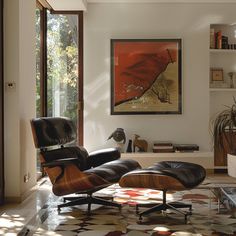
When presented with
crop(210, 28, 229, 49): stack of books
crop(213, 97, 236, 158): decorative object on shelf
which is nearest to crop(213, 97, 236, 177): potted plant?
crop(213, 97, 236, 158): decorative object on shelf

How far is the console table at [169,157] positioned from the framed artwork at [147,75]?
2.18ft

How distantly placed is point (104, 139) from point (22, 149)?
7.15 ft

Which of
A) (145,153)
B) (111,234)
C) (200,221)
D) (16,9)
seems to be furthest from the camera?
(145,153)

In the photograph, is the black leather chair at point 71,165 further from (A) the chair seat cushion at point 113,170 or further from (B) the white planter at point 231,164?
(B) the white planter at point 231,164

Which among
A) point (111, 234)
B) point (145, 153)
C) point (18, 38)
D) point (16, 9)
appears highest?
point (16, 9)

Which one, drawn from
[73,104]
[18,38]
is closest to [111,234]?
[18,38]

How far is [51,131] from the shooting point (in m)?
4.33

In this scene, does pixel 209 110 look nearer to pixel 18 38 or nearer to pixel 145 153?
pixel 145 153

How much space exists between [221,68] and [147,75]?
113 cm

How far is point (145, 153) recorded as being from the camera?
6430 millimetres

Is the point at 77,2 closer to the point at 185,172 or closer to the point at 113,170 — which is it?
the point at 113,170

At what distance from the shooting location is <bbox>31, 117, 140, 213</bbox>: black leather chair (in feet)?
12.8

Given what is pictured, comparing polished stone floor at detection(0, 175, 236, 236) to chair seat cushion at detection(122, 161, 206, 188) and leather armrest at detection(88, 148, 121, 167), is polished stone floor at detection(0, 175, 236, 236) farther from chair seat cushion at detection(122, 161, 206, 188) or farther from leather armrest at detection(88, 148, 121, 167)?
leather armrest at detection(88, 148, 121, 167)

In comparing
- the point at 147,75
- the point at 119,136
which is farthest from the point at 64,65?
the point at 119,136
